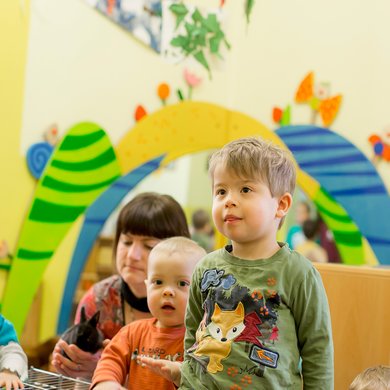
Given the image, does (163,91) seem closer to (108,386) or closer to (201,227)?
(108,386)

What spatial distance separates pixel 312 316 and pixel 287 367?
107 millimetres

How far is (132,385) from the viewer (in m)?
1.60

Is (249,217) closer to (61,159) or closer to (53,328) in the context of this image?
(61,159)

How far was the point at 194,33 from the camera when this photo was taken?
2990mm

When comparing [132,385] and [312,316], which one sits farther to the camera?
[132,385]

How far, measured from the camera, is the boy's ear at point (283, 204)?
1392mm

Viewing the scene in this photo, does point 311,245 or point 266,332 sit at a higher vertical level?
point 266,332

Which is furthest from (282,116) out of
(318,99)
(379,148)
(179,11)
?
(179,11)

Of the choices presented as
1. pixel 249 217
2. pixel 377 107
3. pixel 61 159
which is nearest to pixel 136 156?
pixel 61 159

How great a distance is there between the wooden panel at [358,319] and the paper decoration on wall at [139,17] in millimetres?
1643

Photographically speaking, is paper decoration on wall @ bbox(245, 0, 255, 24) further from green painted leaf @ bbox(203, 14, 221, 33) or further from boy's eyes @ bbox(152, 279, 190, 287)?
boy's eyes @ bbox(152, 279, 190, 287)

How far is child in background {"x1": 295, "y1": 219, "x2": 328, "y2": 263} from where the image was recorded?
405cm

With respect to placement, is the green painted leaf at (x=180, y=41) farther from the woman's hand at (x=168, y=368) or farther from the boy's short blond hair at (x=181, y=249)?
the woman's hand at (x=168, y=368)

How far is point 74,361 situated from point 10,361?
185 mm
